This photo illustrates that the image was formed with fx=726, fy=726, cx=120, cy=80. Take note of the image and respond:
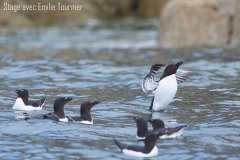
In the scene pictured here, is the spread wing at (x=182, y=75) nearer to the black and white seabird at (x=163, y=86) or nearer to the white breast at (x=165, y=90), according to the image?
the black and white seabird at (x=163, y=86)

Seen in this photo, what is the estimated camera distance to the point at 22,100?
1461cm

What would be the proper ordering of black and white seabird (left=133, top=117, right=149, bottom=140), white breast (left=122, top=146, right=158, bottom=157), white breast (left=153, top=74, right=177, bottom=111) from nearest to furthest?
1. white breast (left=122, top=146, right=158, bottom=157)
2. black and white seabird (left=133, top=117, right=149, bottom=140)
3. white breast (left=153, top=74, right=177, bottom=111)

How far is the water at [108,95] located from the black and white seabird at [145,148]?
11cm

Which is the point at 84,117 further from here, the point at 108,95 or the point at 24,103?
the point at 108,95

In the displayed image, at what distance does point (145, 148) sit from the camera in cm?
1074

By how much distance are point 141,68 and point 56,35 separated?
14095mm

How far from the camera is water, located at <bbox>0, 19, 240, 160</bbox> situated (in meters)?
11.5

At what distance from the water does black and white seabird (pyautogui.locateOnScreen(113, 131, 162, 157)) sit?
0.11m

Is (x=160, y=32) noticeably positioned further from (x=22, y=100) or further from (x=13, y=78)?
(x=22, y=100)

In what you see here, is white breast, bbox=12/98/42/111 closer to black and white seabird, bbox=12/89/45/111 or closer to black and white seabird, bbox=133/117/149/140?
black and white seabird, bbox=12/89/45/111

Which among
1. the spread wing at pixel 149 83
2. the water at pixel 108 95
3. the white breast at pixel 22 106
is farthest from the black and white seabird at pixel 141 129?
the white breast at pixel 22 106

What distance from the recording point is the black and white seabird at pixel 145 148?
422 inches

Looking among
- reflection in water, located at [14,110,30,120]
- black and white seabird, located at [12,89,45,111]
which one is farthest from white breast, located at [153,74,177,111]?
reflection in water, located at [14,110,30,120]

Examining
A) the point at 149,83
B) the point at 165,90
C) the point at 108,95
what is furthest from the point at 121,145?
the point at 108,95
